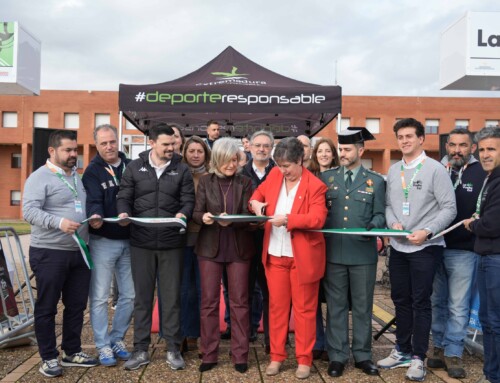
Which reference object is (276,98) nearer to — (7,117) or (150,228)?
(150,228)

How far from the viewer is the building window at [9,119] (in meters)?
37.3

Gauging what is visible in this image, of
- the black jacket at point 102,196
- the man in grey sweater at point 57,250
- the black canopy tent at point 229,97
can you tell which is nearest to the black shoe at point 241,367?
the man in grey sweater at point 57,250

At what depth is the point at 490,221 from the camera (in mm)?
3590

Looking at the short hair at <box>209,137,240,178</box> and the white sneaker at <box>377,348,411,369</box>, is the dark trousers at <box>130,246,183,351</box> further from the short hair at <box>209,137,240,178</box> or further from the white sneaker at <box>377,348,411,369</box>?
the white sneaker at <box>377,348,411,369</box>

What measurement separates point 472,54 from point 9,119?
36.5 m

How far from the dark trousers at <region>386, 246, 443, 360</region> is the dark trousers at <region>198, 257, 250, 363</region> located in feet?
4.57

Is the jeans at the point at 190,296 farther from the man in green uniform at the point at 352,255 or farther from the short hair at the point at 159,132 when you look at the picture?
the man in green uniform at the point at 352,255

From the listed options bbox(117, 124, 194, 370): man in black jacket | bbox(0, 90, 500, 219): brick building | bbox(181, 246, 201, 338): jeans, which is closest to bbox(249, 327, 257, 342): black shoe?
bbox(181, 246, 201, 338): jeans

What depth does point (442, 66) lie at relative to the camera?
36.1 feet

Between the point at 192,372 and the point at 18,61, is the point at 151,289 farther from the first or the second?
the point at 18,61

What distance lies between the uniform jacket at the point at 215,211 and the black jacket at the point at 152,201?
0.15 metres

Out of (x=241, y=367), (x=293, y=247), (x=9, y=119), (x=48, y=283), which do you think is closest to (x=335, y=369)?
(x=241, y=367)

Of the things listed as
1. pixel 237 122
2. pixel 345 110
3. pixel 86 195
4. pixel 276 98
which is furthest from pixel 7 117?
pixel 86 195

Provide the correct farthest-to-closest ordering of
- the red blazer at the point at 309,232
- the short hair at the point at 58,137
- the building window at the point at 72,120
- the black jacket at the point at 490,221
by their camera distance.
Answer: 1. the building window at the point at 72,120
2. the short hair at the point at 58,137
3. the red blazer at the point at 309,232
4. the black jacket at the point at 490,221
